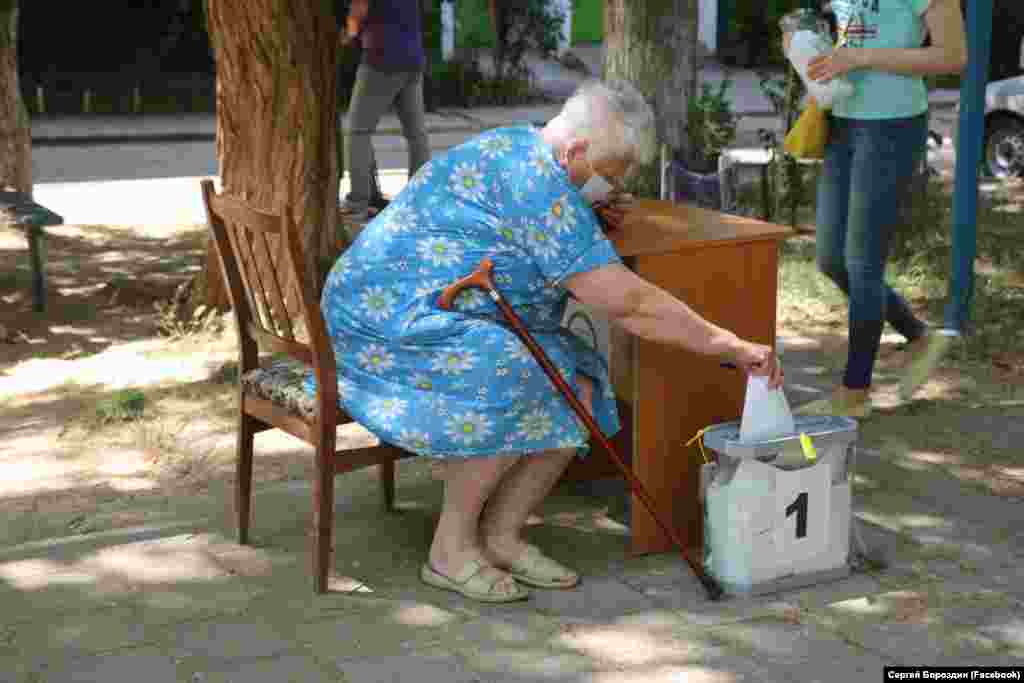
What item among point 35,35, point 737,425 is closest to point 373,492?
point 737,425

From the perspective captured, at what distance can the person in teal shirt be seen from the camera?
5297 millimetres

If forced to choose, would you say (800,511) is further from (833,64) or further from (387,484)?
(833,64)

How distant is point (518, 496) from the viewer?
14.1 feet

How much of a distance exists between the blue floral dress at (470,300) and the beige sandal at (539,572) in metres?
0.36

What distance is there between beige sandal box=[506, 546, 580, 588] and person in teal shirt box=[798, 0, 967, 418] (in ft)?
5.46

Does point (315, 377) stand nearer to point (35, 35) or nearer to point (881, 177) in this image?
point (881, 177)

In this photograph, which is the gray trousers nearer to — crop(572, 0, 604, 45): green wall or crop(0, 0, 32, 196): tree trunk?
crop(0, 0, 32, 196): tree trunk

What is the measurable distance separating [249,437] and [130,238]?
20.1 feet

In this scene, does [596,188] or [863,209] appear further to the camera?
[863,209]

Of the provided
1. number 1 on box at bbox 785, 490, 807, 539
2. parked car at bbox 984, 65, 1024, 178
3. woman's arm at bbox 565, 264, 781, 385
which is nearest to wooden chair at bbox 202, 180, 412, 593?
woman's arm at bbox 565, 264, 781, 385

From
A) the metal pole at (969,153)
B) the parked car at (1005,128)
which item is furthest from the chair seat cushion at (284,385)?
the parked car at (1005,128)

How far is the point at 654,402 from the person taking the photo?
14.3 feet

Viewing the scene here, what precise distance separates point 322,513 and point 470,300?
0.68m

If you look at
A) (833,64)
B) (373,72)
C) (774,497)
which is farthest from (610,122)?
(373,72)
